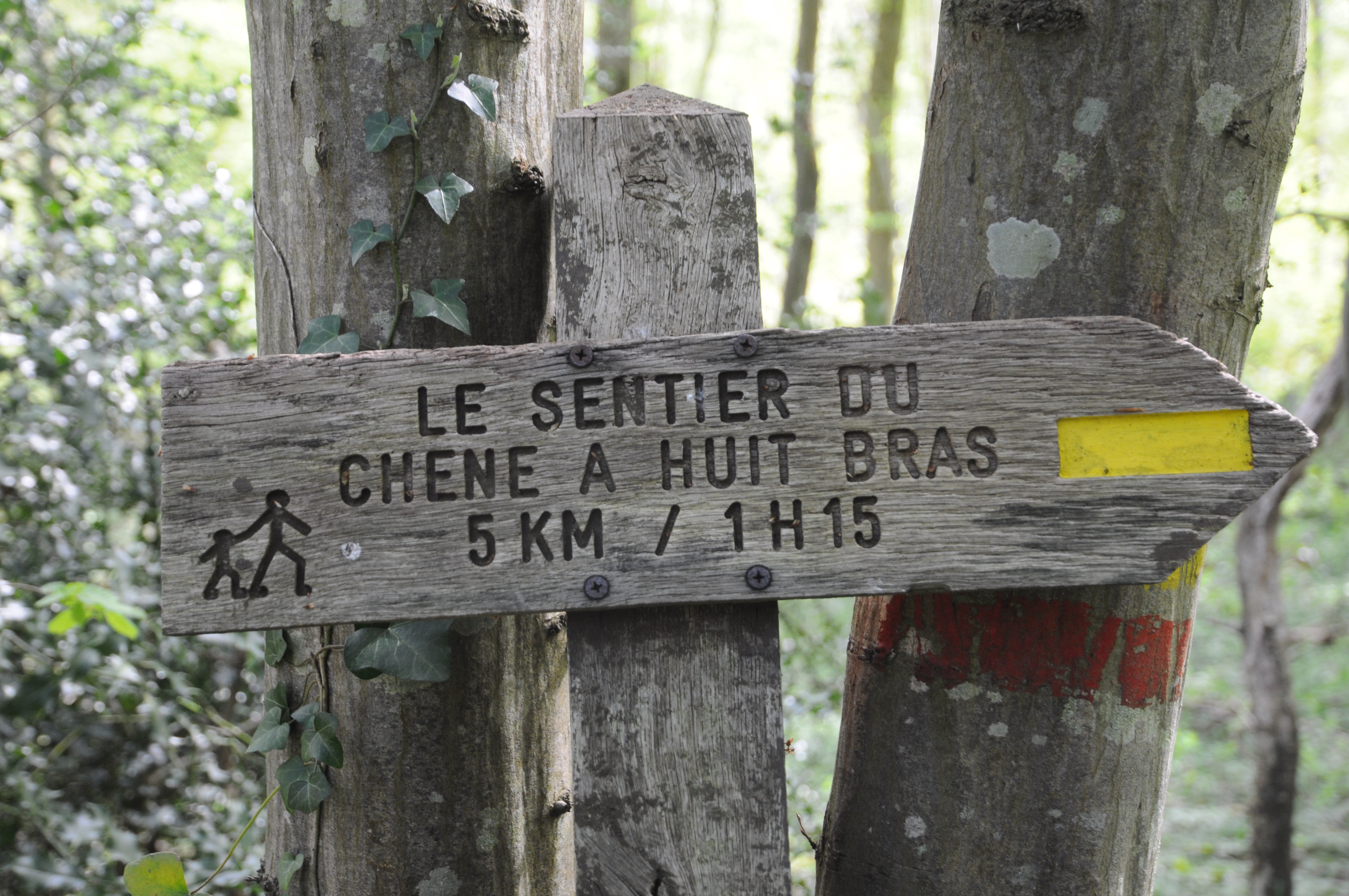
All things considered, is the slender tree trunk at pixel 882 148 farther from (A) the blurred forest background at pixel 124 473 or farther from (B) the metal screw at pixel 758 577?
(B) the metal screw at pixel 758 577

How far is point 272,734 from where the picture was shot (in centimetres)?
129

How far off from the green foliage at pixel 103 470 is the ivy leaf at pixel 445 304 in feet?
4.44

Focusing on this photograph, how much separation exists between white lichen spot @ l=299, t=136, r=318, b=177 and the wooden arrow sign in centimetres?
42

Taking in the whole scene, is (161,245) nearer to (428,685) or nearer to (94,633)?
(94,633)

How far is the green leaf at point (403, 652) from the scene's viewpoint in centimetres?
115

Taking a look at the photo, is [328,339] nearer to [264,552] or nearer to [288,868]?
[264,552]

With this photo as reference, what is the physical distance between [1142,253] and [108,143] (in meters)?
3.45

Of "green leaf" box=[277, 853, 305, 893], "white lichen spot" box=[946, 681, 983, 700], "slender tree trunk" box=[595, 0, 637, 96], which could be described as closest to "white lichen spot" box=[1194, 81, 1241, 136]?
"white lichen spot" box=[946, 681, 983, 700]

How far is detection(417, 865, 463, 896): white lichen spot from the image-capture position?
1268mm

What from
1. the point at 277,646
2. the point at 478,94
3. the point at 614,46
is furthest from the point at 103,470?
the point at 614,46

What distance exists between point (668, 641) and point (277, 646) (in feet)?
2.20

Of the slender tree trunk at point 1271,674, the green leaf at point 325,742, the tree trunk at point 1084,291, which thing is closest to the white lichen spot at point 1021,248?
the tree trunk at point 1084,291

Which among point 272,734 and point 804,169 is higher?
point 804,169

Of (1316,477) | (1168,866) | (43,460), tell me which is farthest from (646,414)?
(1316,477)
